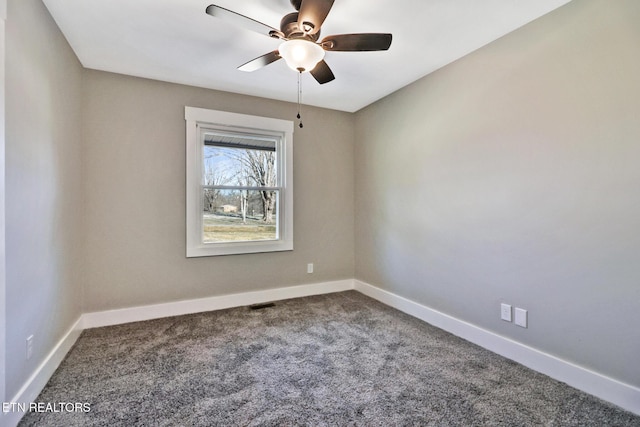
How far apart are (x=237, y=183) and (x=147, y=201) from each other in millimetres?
934

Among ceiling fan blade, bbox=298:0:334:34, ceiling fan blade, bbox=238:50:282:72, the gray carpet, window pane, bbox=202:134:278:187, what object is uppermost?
ceiling fan blade, bbox=238:50:282:72

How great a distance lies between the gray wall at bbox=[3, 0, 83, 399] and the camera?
5.01 ft

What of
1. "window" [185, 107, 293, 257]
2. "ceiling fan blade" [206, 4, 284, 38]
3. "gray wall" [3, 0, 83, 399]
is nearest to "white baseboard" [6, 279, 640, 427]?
"gray wall" [3, 0, 83, 399]

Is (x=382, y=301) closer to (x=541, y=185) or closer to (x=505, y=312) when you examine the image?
(x=505, y=312)

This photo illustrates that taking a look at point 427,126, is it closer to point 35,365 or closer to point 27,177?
point 27,177

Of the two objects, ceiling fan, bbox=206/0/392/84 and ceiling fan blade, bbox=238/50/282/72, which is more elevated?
ceiling fan blade, bbox=238/50/282/72

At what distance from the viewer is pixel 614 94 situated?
5.55ft

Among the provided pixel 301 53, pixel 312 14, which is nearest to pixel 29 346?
pixel 301 53

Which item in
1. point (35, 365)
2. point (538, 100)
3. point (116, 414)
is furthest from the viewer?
point (538, 100)

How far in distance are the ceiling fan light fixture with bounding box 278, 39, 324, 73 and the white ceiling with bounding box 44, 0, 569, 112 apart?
0.30m

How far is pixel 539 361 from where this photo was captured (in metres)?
2.04

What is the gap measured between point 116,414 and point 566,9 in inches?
141

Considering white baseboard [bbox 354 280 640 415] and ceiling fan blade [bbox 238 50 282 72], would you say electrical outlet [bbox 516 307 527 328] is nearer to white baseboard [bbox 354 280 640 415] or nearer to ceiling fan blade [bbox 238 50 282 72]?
white baseboard [bbox 354 280 640 415]

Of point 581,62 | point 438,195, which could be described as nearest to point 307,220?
point 438,195
